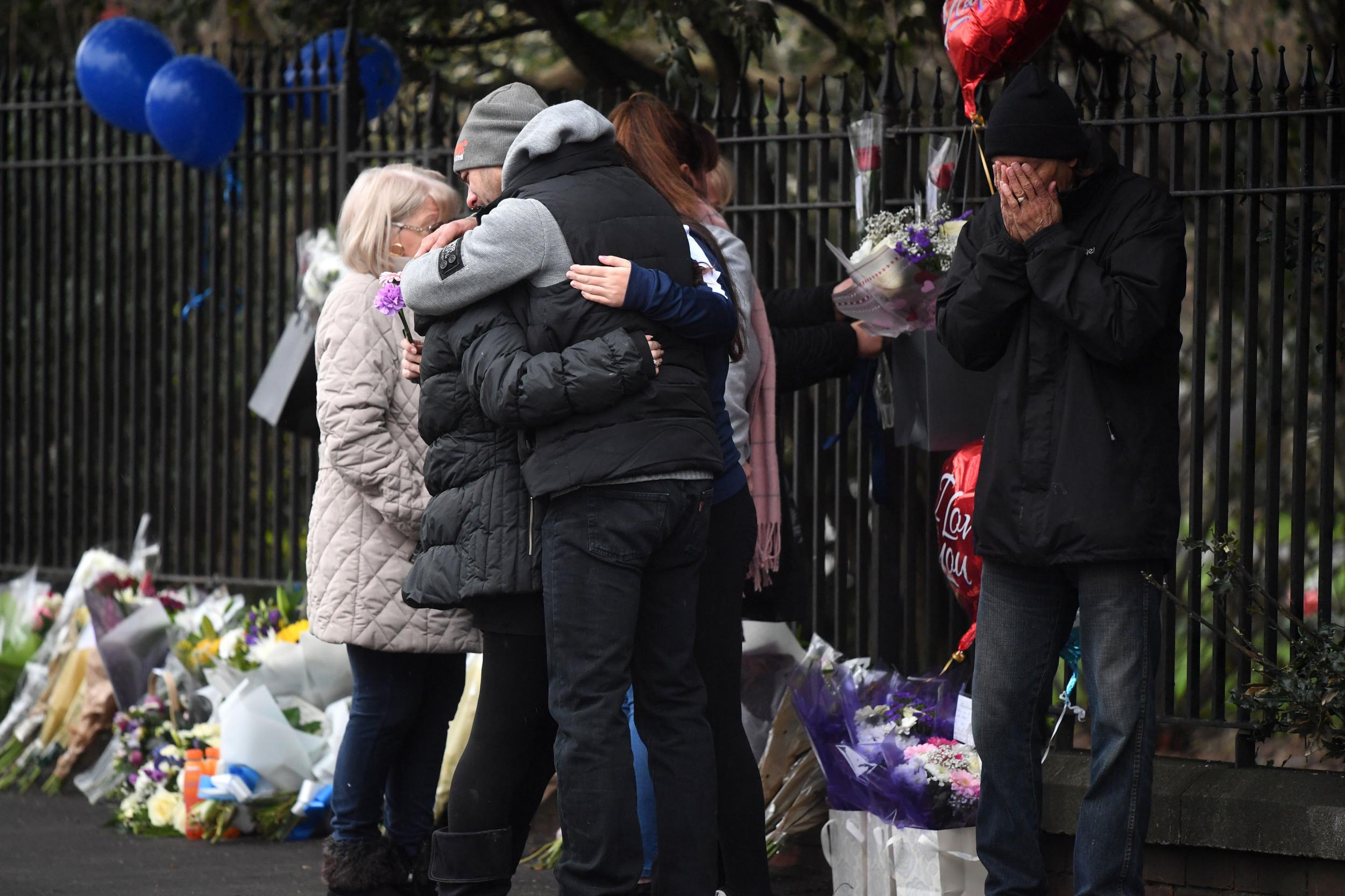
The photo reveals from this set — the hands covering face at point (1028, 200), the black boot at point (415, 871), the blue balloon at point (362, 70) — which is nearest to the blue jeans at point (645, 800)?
the black boot at point (415, 871)

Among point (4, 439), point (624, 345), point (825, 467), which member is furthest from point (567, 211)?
point (4, 439)

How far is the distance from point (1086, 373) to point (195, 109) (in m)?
3.74

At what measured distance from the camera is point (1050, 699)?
366cm

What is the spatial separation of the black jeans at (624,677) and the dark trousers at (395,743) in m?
0.87

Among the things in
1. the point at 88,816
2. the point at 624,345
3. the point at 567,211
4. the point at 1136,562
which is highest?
the point at 567,211

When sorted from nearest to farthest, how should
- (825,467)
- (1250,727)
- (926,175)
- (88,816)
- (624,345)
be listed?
(624,345), (1250,727), (926,175), (825,467), (88,816)

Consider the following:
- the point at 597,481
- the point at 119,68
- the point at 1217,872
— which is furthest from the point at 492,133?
the point at 119,68

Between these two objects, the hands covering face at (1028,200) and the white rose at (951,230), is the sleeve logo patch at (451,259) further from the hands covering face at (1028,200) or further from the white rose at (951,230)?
the white rose at (951,230)

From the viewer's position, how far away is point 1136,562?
3.42 meters

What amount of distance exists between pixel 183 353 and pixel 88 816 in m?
1.88

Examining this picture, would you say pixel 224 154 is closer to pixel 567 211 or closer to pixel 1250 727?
pixel 567 211

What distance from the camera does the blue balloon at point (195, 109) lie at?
5.88 metres

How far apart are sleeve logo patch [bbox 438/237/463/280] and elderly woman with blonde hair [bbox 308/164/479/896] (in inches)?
31.7

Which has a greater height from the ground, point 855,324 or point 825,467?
point 855,324
